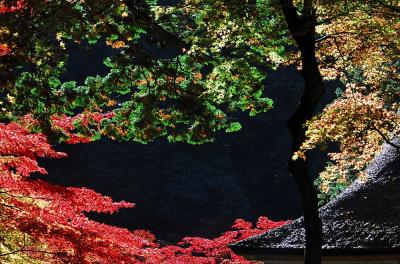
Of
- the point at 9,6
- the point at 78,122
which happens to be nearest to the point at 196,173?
the point at 78,122

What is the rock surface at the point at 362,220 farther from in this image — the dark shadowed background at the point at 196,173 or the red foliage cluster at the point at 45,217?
the dark shadowed background at the point at 196,173

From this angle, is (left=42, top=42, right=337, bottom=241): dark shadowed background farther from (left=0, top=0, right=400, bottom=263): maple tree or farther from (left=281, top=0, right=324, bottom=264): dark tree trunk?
(left=281, top=0, right=324, bottom=264): dark tree trunk

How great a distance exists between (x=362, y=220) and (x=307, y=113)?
2.27 meters

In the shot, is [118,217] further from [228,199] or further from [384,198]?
[384,198]

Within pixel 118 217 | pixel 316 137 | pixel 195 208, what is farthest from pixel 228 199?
pixel 316 137

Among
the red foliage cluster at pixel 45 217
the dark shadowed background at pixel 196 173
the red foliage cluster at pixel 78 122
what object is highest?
the dark shadowed background at pixel 196 173

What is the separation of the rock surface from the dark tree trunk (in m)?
1.25

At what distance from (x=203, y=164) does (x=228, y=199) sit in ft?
8.25

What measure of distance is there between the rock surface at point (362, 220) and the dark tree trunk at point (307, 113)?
125 cm

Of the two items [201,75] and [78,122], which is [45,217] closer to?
[78,122]

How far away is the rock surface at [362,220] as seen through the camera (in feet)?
28.4

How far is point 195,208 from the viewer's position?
96.9ft

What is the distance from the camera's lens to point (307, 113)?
8.34 m

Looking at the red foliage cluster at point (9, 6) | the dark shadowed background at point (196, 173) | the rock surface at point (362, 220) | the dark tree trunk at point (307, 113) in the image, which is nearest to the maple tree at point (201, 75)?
the dark tree trunk at point (307, 113)
